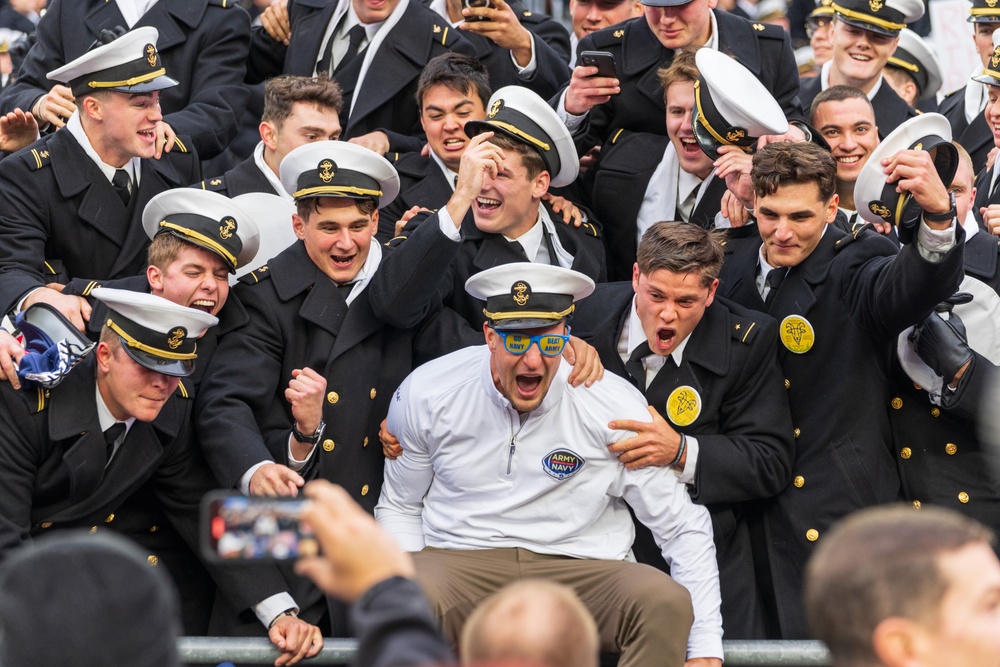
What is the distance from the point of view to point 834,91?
691 centimetres

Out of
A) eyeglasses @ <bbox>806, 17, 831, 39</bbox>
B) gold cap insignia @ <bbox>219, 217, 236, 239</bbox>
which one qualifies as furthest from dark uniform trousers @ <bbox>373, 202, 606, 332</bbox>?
eyeglasses @ <bbox>806, 17, 831, 39</bbox>

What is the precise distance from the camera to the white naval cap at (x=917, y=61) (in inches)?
335

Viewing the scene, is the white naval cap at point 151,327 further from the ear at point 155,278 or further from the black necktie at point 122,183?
the black necktie at point 122,183

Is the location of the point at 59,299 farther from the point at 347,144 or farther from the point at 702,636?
the point at 702,636

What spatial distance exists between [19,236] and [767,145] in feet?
10.3

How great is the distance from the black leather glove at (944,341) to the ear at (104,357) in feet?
9.98

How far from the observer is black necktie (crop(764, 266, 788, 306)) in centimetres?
586

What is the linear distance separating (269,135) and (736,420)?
2591mm

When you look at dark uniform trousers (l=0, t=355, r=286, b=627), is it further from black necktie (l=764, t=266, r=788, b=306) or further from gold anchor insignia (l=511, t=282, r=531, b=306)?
black necktie (l=764, t=266, r=788, b=306)

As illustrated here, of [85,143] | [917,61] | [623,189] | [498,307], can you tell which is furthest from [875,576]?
[917,61]

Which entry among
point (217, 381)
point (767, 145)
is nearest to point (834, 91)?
point (767, 145)

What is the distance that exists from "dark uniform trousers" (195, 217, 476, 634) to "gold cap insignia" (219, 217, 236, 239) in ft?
0.71

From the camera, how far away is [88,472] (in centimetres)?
518

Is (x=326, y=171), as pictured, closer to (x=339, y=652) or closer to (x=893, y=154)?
(x=339, y=652)
